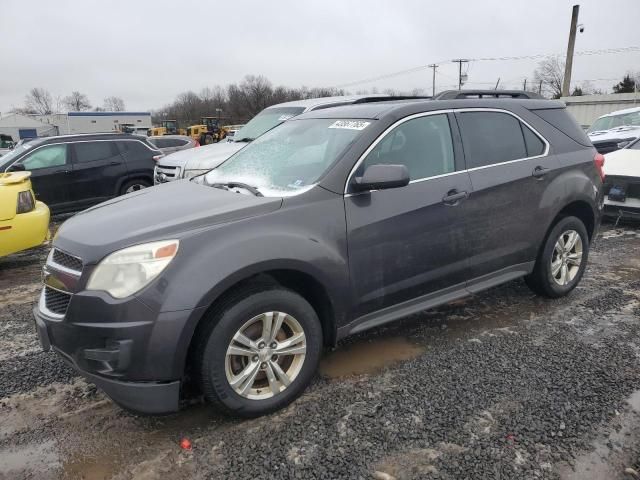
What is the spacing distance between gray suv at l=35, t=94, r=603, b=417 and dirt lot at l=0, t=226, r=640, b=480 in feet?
0.92

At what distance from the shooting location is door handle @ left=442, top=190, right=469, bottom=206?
338 centimetres

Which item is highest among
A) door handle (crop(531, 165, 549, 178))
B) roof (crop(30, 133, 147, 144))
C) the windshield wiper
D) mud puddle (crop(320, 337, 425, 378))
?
roof (crop(30, 133, 147, 144))

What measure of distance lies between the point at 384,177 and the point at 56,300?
1.98 metres

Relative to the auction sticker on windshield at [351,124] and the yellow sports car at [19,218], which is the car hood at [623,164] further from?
the yellow sports car at [19,218]

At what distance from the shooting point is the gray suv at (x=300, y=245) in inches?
96.3

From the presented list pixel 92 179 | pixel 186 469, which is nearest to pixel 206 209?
pixel 186 469

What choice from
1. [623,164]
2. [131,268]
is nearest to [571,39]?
[623,164]

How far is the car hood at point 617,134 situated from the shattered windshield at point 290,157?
9100mm

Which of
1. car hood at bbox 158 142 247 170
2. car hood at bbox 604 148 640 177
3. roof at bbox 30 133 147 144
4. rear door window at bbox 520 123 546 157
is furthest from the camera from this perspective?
roof at bbox 30 133 147 144

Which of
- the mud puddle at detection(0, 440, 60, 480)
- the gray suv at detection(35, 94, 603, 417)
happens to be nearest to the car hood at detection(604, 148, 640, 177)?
the gray suv at detection(35, 94, 603, 417)

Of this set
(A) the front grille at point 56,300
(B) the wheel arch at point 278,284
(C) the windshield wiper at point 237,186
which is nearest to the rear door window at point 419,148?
(C) the windshield wiper at point 237,186

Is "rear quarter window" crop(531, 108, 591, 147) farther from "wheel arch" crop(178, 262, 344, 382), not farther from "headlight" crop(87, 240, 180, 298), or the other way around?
"headlight" crop(87, 240, 180, 298)

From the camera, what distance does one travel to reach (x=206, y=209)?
280 cm

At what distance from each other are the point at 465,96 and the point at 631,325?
7.56 ft
